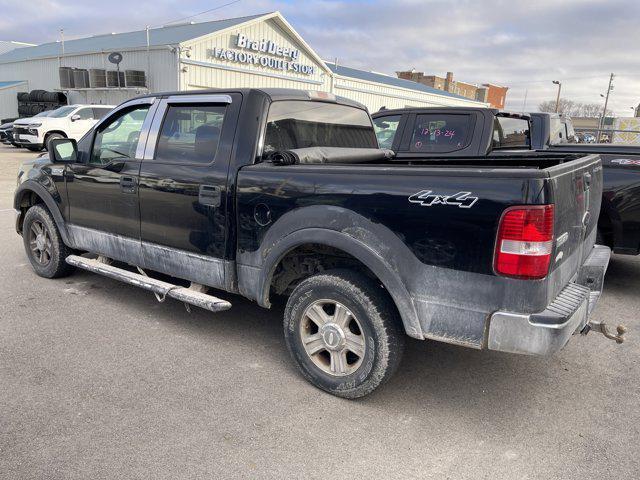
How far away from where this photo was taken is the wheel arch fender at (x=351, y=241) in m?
2.82

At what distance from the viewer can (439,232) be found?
264 centimetres

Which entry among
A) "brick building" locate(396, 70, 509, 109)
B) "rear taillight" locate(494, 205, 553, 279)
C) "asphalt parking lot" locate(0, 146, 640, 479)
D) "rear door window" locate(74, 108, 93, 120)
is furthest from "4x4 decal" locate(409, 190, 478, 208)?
"brick building" locate(396, 70, 509, 109)

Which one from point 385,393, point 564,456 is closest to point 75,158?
point 385,393

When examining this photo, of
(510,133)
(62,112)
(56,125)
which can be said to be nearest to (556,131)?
(510,133)

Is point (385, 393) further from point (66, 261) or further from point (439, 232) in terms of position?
point (66, 261)

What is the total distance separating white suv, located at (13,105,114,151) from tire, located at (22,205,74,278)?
551 inches

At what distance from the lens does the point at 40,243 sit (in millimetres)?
5395

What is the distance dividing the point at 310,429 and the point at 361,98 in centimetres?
3006

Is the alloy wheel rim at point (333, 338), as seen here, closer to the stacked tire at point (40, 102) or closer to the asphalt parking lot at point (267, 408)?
the asphalt parking lot at point (267, 408)

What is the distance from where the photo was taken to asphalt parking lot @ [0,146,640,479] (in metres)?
2.58

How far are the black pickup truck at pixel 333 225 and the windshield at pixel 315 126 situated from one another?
0.05 ft

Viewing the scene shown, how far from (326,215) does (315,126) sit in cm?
128

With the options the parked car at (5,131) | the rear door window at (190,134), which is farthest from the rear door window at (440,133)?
the parked car at (5,131)

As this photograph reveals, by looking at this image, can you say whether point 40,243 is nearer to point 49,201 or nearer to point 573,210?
point 49,201
